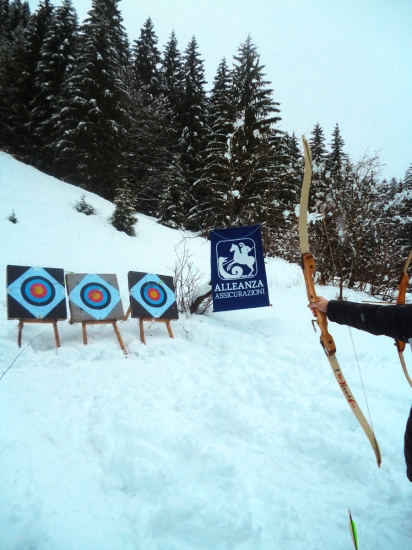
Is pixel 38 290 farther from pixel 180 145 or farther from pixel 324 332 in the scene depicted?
pixel 180 145

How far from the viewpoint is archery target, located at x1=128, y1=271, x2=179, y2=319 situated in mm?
4219

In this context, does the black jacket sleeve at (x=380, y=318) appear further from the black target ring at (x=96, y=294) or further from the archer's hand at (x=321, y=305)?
the black target ring at (x=96, y=294)

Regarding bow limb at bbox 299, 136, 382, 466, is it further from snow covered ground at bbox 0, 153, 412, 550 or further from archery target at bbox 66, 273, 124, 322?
archery target at bbox 66, 273, 124, 322

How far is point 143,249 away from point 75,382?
5631mm

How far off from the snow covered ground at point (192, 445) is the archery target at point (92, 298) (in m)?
0.33

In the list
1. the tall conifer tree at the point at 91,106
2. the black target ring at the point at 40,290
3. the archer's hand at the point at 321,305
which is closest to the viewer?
the archer's hand at the point at 321,305

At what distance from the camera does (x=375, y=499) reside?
1.94 meters

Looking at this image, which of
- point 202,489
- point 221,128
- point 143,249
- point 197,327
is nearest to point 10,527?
point 202,489

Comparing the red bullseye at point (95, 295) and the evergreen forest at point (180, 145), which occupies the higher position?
the evergreen forest at point (180, 145)

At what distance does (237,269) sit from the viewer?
4.72 m

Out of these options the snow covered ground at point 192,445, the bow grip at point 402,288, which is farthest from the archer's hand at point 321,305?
the snow covered ground at point 192,445

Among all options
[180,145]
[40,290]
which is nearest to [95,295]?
[40,290]

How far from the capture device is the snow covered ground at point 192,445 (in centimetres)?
166

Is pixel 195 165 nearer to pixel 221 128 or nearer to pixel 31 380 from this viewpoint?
pixel 221 128
